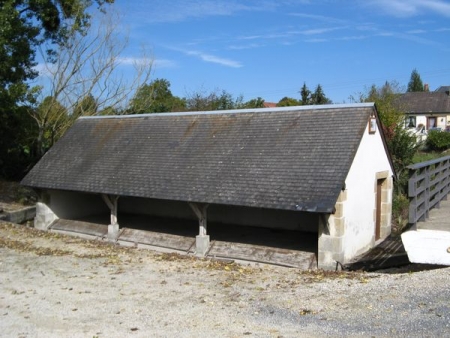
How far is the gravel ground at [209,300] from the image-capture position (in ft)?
19.2

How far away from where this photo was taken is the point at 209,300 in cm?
743

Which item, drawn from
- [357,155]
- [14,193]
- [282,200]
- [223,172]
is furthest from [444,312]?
[14,193]

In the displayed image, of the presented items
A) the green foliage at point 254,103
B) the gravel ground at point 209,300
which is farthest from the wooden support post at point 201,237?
the green foliage at point 254,103

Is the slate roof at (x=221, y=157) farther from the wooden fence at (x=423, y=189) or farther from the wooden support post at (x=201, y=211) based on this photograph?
the wooden fence at (x=423, y=189)

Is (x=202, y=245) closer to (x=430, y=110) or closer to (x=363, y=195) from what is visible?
(x=363, y=195)

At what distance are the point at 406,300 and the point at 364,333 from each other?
4.05 feet

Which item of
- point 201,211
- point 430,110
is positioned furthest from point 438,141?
point 430,110

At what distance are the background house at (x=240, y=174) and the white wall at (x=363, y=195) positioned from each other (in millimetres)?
25

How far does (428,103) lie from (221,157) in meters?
Result: 46.8

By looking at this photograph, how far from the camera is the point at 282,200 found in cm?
1075

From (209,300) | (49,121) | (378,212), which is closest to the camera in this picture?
(209,300)

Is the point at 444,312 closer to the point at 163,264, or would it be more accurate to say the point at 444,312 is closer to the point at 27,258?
the point at 163,264

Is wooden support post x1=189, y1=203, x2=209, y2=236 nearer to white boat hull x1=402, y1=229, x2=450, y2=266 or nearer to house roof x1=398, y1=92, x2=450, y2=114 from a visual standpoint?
white boat hull x1=402, y1=229, x2=450, y2=266

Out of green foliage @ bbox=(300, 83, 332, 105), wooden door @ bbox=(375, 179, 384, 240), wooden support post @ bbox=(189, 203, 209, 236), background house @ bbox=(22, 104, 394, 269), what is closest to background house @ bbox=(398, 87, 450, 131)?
green foliage @ bbox=(300, 83, 332, 105)
